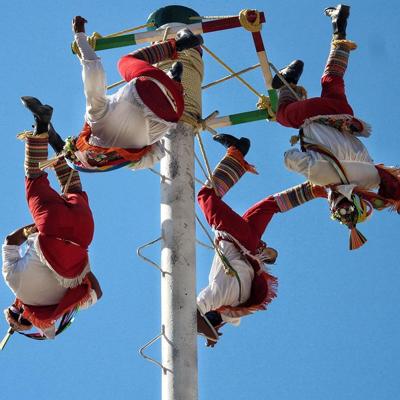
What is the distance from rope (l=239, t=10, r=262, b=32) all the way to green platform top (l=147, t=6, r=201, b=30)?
0.63m

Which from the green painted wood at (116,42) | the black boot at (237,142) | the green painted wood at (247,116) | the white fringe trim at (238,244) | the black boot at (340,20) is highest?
the black boot at (340,20)

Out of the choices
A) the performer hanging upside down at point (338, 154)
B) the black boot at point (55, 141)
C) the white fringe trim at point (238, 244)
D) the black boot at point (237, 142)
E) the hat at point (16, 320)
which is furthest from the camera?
the black boot at point (237, 142)

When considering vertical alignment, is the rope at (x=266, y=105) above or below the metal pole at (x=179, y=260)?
above

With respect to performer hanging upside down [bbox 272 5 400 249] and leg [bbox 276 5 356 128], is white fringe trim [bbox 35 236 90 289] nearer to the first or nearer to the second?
performer hanging upside down [bbox 272 5 400 249]

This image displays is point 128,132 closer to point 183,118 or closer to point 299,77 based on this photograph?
point 183,118

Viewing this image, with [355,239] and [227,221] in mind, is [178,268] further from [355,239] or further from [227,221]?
[355,239]

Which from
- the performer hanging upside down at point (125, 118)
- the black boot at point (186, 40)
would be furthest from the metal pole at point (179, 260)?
the black boot at point (186, 40)

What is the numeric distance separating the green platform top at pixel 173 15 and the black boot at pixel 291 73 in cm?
94

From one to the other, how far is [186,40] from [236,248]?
1.94 meters

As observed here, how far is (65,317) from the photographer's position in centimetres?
1296

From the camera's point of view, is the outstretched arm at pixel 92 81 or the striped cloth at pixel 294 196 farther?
the striped cloth at pixel 294 196

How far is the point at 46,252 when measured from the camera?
12609 millimetres

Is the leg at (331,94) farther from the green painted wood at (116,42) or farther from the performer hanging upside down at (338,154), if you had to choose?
the green painted wood at (116,42)

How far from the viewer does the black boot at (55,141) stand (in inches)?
527
